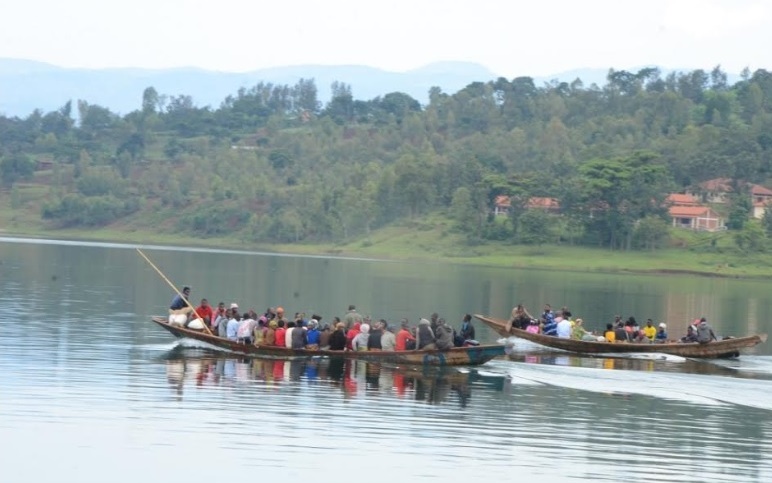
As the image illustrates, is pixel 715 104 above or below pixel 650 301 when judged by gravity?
above

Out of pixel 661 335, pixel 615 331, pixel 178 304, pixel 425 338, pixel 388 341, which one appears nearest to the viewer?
pixel 425 338

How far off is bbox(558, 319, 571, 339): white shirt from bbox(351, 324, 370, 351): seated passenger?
1081 cm

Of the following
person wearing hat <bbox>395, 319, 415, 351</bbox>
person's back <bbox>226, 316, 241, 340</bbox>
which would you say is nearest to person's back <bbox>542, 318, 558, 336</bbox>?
person wearing hat <bbox>395, 319, 415, 351</bbox>

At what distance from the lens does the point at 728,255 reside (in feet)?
436

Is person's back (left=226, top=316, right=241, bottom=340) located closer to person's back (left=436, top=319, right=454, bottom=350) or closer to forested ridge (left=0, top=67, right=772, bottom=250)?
person's back (left=436, top=319, right=454, bottom=350)

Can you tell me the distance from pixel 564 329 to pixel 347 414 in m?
19.9

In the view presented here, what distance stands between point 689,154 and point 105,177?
86.0 metres

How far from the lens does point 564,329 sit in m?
49.3

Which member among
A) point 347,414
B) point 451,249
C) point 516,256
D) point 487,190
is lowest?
point 347,414

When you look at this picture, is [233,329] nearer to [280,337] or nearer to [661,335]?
[280,337]

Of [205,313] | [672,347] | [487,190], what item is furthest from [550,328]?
[487,190]

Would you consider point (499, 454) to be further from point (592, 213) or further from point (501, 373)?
point (592, 213)

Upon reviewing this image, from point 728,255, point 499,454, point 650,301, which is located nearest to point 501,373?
point 499,454

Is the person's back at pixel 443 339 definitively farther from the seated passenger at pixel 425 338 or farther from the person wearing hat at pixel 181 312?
the person wearing hat at pixel 181 312
